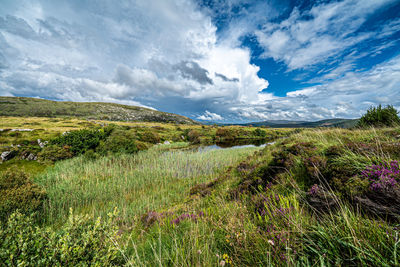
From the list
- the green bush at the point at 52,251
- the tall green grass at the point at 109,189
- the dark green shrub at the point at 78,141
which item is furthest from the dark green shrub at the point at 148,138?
the green bush at the point at 52,251

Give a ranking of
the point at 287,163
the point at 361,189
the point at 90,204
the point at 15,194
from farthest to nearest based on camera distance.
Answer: the point at 90,204
the point at 287,163
the point at 15,194
the point at 361,189

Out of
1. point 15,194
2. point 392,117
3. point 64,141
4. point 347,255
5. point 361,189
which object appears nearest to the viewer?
point 347,255

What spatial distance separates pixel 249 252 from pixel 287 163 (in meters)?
4.50

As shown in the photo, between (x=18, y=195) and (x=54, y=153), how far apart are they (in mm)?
10284

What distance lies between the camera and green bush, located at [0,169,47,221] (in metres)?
4.89

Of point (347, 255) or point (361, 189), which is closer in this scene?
point (347, 255)

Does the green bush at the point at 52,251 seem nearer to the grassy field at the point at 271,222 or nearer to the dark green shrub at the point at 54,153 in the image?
the grassy field at the point at 271,222

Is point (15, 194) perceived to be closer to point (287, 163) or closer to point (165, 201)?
point (165, 201)

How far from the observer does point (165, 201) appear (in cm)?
766

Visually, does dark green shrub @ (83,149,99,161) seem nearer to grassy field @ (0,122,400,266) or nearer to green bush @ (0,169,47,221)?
grassy field @ (0,122,400,266)

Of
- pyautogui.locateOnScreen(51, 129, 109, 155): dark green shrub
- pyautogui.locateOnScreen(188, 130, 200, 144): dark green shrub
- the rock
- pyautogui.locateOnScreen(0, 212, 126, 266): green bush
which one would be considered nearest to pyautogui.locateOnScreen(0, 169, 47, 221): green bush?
pyautogui.locateOnScreen(0, 212, 126, 266): green bush

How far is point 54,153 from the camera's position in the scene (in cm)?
1309

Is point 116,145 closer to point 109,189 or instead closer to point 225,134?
point 109,189

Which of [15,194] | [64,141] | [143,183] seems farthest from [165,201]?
[64,141]
